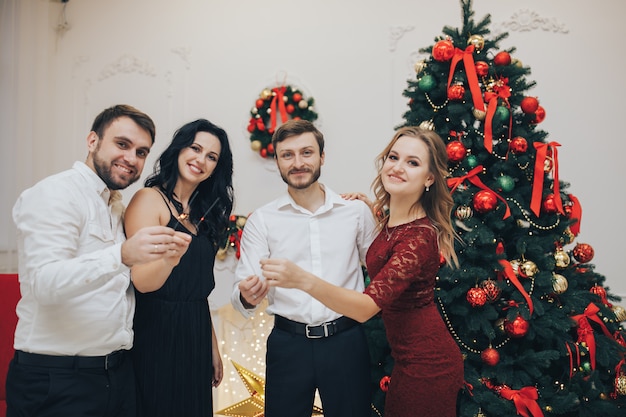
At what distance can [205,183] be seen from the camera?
2279mm

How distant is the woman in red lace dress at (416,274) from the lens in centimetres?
174

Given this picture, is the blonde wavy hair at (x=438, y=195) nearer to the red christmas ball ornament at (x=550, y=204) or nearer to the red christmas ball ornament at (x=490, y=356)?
the red christmas ball ornament at (x=490, y=356)

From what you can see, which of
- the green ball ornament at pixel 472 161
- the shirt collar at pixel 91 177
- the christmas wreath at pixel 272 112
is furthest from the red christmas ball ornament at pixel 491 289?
the christmas wreath at pixel 272 112

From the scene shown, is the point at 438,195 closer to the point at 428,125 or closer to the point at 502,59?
the point at 428,125

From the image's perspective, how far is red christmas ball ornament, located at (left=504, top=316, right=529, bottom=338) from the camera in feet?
6.98

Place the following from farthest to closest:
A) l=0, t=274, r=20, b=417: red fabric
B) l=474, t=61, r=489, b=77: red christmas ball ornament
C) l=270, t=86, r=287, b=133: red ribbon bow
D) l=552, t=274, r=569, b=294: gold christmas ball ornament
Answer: l=270, t=86, r=287, b=133: red ribbon bow → l=0, t=274, r=20, b=417: red fabric → l=474, t=61, r=489, b=77: red christmas ball ornament → l=552, t=274, r=569, b=294: gold christmas ball ornament

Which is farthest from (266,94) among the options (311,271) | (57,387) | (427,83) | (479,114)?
(57,387)

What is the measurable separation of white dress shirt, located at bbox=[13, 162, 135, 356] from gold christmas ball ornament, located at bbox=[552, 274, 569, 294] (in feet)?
5.90

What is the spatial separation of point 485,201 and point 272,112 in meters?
2.39

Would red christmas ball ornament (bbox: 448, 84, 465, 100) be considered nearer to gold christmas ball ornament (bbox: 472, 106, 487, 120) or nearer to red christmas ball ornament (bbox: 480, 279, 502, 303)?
gold christmas ball ornament (bbox: 472, 106, 487, 120)

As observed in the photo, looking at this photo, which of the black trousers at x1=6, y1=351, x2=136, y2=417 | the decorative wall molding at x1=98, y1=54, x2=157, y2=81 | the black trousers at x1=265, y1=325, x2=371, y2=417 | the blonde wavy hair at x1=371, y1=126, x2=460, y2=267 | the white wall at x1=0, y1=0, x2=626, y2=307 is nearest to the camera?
the black trousers at x1=6, y1=351, x2=136, y2=417

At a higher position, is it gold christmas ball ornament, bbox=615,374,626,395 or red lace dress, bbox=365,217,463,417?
red lace dress, bbox=365,217,463,417

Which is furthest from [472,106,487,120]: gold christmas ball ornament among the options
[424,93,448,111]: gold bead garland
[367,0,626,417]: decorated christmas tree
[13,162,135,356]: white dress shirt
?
[13,162,135,356]: white dress shirt

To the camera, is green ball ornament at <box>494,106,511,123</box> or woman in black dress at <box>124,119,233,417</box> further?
green ball ornament at <box>494,106,511,123</box>
